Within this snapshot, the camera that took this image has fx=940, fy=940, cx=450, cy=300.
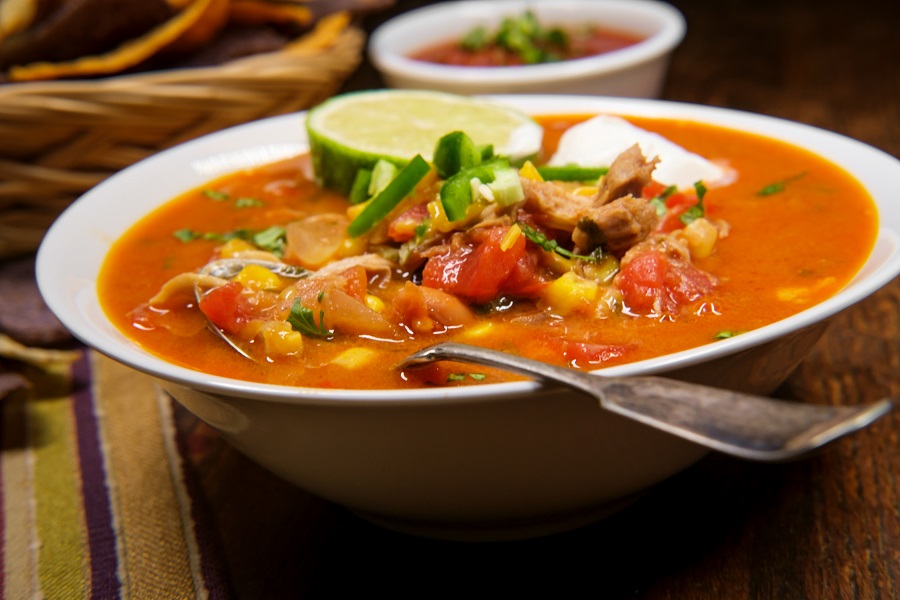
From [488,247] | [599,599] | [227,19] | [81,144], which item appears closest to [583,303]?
[488,247]

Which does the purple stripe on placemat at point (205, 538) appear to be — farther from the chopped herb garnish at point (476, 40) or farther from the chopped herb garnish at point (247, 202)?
the chopped herb garnish at point (476, 40)

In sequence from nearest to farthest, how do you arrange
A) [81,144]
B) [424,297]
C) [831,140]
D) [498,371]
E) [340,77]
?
[498,371], [424,297], [831,140], [81,144], [340,77]

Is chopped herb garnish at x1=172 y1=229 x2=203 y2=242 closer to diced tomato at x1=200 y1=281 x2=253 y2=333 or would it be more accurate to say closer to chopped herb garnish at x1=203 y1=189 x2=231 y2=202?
chopped herb garnish at x1=203 y1=189 x2=231 y2=202

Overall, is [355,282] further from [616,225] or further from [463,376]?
[616,225]

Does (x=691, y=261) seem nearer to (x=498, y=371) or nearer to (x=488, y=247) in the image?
(x=488, y=247)

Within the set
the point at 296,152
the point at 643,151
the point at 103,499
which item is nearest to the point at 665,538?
the point at 643,151

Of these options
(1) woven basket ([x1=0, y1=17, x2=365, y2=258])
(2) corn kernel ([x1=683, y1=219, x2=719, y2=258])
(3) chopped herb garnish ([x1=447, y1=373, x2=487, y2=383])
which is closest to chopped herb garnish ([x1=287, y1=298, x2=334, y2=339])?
(3) chopped herb garnish ([x1=447, y1=373, x2=487, y2=383])
